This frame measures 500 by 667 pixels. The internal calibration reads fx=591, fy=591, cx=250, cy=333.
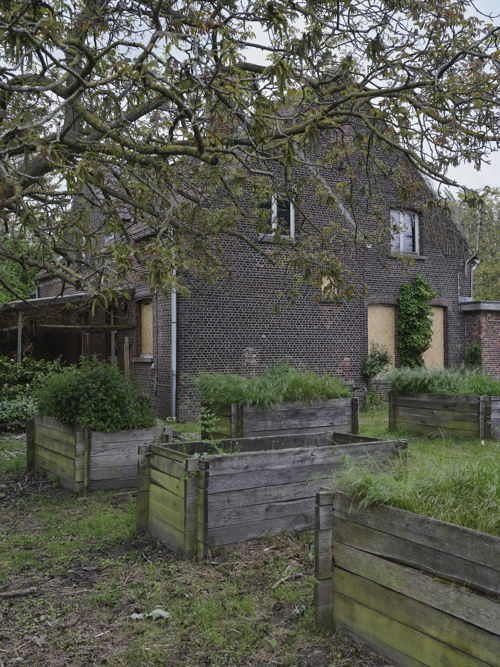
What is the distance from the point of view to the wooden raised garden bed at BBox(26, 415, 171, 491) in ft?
22.0

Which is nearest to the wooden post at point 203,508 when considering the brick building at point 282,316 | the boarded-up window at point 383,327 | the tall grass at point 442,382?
the tall grass at point 442,382

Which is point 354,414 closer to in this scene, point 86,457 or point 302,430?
point 302,430

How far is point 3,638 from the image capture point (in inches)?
137

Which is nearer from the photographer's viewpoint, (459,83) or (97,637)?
(97,637)

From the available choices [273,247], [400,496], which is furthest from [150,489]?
[273,247]

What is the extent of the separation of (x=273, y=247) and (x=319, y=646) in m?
12.7

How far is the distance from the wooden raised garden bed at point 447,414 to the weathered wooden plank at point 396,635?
6316 mm

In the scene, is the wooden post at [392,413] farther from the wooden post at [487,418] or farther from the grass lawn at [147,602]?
the grass lawn at [147,602]

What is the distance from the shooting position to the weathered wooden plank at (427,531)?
2.62 metres

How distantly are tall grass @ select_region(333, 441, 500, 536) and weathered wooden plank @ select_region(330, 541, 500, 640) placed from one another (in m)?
0.30

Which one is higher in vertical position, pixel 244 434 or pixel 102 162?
pixel 102 162

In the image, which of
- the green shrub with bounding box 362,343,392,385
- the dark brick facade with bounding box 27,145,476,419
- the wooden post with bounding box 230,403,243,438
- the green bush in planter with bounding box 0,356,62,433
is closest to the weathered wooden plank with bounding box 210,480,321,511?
the wooden post with bounding box 230,403,243,438

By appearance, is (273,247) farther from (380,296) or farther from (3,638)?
(3,638)

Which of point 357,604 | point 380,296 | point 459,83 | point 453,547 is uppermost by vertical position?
point 459,83
